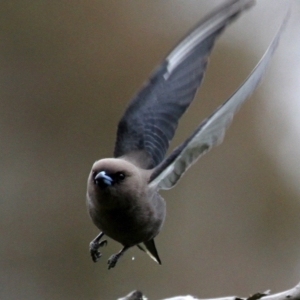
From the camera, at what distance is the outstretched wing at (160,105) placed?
180cm

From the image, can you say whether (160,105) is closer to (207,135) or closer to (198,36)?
(198,36)

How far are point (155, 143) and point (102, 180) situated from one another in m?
0.39

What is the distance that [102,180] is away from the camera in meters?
1.52

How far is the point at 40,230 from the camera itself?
3904 millimetres

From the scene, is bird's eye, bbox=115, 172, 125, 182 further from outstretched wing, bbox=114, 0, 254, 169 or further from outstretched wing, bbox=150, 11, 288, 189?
outstretched wing, bbox=114, 0, 254, 169

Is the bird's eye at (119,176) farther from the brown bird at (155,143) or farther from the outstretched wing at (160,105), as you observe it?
the outstretched wing at (160,105)

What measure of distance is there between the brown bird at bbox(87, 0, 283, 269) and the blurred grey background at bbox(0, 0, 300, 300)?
1820mm

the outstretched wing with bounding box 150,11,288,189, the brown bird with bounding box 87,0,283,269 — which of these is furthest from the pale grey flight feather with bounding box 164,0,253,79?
the outstretched wing with bounding box 150,11,288,189

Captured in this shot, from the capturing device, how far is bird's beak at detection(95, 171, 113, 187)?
4.99 feet

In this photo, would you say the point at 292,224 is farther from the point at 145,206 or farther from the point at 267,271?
the point at 145,206

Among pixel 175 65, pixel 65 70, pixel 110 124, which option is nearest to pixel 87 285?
pixel 110 124

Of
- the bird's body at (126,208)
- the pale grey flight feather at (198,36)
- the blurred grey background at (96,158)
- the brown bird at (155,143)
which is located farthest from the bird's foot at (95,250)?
the blurred grey background at (96,158)

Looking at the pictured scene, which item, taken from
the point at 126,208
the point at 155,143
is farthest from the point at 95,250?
the point at 155,143

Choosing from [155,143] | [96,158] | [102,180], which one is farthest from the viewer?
[96,158]
